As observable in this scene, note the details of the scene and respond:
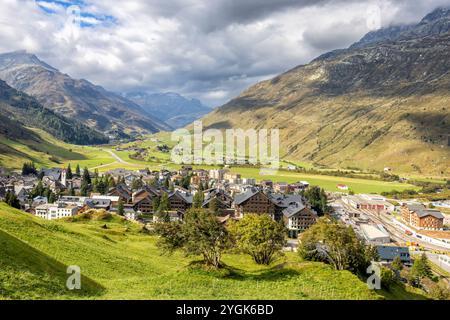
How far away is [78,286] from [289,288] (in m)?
18.6

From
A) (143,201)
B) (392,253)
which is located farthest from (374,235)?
(143,201)

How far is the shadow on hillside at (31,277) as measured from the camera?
24.9 meters

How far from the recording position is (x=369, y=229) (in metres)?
141

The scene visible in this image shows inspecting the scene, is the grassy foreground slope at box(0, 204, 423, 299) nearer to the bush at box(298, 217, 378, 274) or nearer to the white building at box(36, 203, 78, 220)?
the bush at box(298, 217, 378, 274)

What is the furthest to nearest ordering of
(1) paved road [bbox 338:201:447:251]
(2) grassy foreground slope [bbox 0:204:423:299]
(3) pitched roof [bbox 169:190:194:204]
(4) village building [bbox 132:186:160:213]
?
(3) pitched roof [bbox 169:190:194:204], (4) village building [bbox 132:186:160:213], (1) paved road [bbox 338:201:447:251], (2) grassy foreground slope [bbox 0:204:423:299]

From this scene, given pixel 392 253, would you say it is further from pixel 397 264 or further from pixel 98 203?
pixel 98 203

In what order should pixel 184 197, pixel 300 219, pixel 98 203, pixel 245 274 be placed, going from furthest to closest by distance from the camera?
1. pixel 184 197
2. pixel 98 203
3. pixel 300 219
4. pixel 245 274

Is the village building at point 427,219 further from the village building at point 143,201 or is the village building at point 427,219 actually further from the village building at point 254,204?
the village building at point 143,201

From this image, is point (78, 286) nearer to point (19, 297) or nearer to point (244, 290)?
point (19, 297)

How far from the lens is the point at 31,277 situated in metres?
27.6

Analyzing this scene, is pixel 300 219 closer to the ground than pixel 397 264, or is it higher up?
higher up

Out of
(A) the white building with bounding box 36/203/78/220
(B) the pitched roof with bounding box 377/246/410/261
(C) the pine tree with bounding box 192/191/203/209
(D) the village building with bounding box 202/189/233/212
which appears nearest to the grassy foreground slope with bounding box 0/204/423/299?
(B) the pitched roof with bounding box 377/246/410/261

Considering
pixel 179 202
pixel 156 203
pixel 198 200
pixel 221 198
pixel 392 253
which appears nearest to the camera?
pixel 392 253

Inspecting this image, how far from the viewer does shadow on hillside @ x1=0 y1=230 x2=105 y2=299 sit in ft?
81.7
